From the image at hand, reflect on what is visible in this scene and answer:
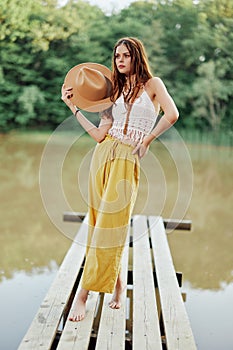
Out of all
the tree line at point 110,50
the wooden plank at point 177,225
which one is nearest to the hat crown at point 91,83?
the wooden plank at point 177,225

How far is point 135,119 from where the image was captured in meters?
1.83

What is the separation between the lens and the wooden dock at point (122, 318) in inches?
65.9

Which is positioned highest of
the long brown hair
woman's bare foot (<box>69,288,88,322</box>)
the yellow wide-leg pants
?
the long brown hair

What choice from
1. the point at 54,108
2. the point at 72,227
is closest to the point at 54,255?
the point at 72,227

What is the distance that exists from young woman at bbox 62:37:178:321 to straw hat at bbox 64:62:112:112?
5 cm

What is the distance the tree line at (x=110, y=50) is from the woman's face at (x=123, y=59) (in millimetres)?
9424

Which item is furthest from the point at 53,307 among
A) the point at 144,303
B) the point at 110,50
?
the point at 110,50

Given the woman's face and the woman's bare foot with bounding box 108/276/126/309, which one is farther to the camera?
the woman's bare foot with bounding box 108/276/126/309

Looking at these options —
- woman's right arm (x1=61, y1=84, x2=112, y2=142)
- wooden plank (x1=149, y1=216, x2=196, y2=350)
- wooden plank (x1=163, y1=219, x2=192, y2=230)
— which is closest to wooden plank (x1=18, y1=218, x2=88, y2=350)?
wooden plank (x1=149, y1=216, x2=196, y2=350)

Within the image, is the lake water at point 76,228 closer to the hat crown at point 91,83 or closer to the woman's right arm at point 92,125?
the woman's right arm at point 92,125

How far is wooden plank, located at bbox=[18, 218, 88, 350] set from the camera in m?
1.65

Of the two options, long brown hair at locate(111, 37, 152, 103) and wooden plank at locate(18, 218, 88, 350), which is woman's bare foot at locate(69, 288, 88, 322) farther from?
long brown hair at locate(111, 37, 152, 103)

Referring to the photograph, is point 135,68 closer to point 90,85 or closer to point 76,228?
point 90,85

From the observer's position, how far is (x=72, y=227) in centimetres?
381
